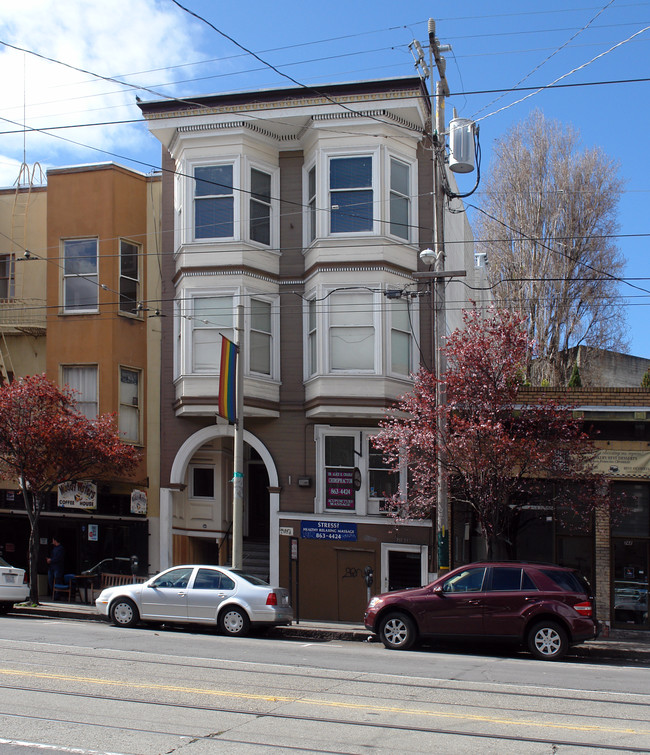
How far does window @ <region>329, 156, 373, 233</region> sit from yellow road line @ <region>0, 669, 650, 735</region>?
43.2 feet

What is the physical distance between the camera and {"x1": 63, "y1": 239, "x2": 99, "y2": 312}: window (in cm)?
2292

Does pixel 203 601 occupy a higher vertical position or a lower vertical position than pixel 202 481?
lower

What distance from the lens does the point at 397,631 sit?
49.3 feet

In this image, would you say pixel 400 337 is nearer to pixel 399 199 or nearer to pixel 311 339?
pixel 311 339

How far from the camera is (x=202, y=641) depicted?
1484 centimetres

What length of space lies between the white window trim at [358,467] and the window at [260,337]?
2104mm

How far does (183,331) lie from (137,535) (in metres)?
5.50

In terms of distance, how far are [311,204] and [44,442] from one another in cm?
873

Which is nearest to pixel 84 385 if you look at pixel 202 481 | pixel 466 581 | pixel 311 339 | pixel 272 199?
pixel 202 481

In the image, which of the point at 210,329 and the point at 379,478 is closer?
the point at 379,478

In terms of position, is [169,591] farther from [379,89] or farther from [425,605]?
[379,89]

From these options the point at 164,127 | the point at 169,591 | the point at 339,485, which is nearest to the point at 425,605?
the point at 169,591

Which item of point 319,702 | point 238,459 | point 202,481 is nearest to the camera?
point 319,702

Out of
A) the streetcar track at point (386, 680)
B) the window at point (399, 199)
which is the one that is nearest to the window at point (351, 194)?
the window at point (399, 199)
